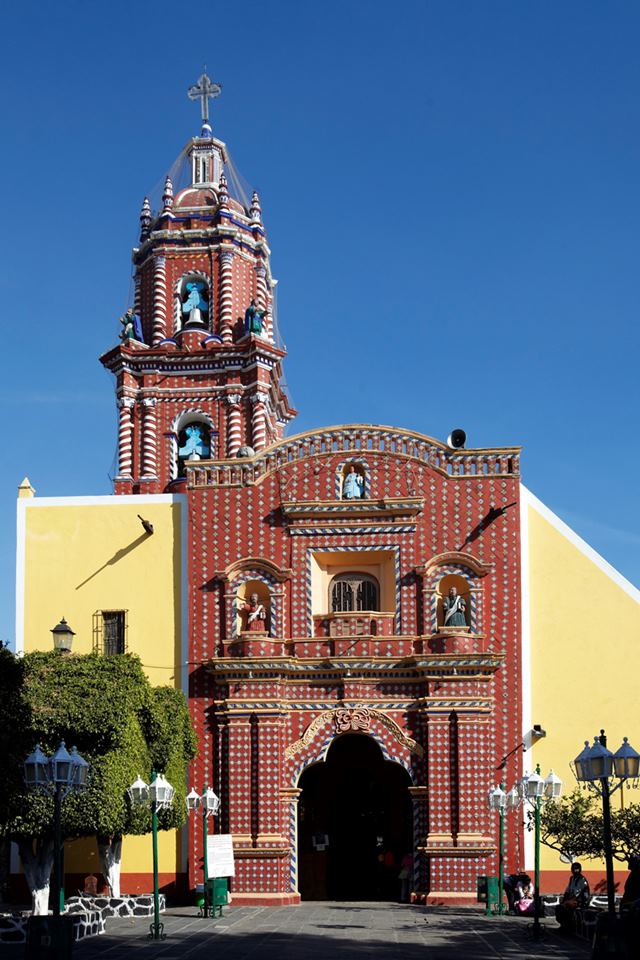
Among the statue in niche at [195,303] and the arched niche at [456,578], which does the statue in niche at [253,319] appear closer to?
the statue in niche at [195,303]

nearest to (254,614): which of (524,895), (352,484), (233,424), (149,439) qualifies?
(352,484)

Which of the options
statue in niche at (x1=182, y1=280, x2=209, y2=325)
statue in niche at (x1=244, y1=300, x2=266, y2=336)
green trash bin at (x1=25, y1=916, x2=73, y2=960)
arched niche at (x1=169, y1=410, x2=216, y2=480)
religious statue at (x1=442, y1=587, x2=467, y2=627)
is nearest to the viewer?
green trash bin at (x1=25, y1=916, x2=73, y2=960)

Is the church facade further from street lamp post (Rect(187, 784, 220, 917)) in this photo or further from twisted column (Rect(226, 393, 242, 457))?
twisted column (Rect(226, 393, 242, 457))

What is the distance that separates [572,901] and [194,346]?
20.5m

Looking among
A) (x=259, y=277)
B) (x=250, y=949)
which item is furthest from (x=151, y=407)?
(x=250, y=949)

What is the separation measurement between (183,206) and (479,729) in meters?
18.9

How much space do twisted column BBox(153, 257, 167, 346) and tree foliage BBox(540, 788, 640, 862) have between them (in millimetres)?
17875

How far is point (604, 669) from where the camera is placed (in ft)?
106

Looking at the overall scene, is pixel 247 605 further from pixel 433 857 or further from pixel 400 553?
pixel 433 857

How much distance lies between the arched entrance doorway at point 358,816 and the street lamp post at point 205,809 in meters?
3.29

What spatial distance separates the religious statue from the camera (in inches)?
1259

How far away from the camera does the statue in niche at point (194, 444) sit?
129 feet

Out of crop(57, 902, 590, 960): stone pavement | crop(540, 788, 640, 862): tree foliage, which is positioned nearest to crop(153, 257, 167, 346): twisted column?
crop(57, 902, 590, 960): stone pavement

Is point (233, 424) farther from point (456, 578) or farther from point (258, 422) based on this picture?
point (456, 578)
